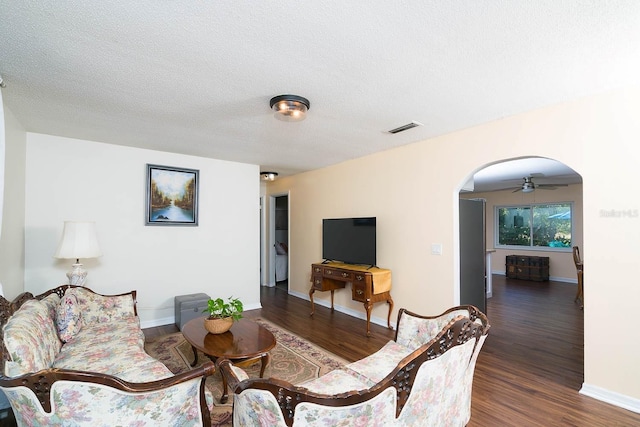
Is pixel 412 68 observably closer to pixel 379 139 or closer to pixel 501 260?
pixel 379 139

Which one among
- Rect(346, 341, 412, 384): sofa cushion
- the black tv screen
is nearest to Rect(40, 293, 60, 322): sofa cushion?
Rect(346, 341, 412, 384): sofa cushion

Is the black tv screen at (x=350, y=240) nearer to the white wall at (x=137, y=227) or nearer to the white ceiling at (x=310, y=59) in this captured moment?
the white wall at (x=137, y=227)

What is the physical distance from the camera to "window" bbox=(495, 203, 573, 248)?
25.6 feet

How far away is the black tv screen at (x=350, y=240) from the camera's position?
428 centimetres

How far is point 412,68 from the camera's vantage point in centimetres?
209

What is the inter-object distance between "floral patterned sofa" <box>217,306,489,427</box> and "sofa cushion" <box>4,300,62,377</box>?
1.07 meters

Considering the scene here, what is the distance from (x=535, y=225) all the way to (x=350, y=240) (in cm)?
647

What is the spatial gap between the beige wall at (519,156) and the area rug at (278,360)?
4.36ft

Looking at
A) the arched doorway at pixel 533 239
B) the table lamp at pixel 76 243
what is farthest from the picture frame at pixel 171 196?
the arched doorway at pixel 533 239

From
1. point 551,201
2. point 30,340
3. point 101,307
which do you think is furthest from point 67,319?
point 551,201

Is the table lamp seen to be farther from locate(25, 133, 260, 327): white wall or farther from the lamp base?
locate(25, 133, 260, 327): white wall

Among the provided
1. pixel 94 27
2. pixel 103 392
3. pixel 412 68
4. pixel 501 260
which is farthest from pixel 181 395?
pixel 501 260

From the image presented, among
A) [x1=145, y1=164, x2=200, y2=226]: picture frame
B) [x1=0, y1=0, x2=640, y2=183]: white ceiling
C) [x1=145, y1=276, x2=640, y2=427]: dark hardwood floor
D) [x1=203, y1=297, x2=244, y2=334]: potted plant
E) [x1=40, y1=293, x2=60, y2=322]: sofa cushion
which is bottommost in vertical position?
[x1=145, y1=276, x2=640, y2=427]: dark hardwood floor

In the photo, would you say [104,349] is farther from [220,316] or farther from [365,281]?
[365,281]
